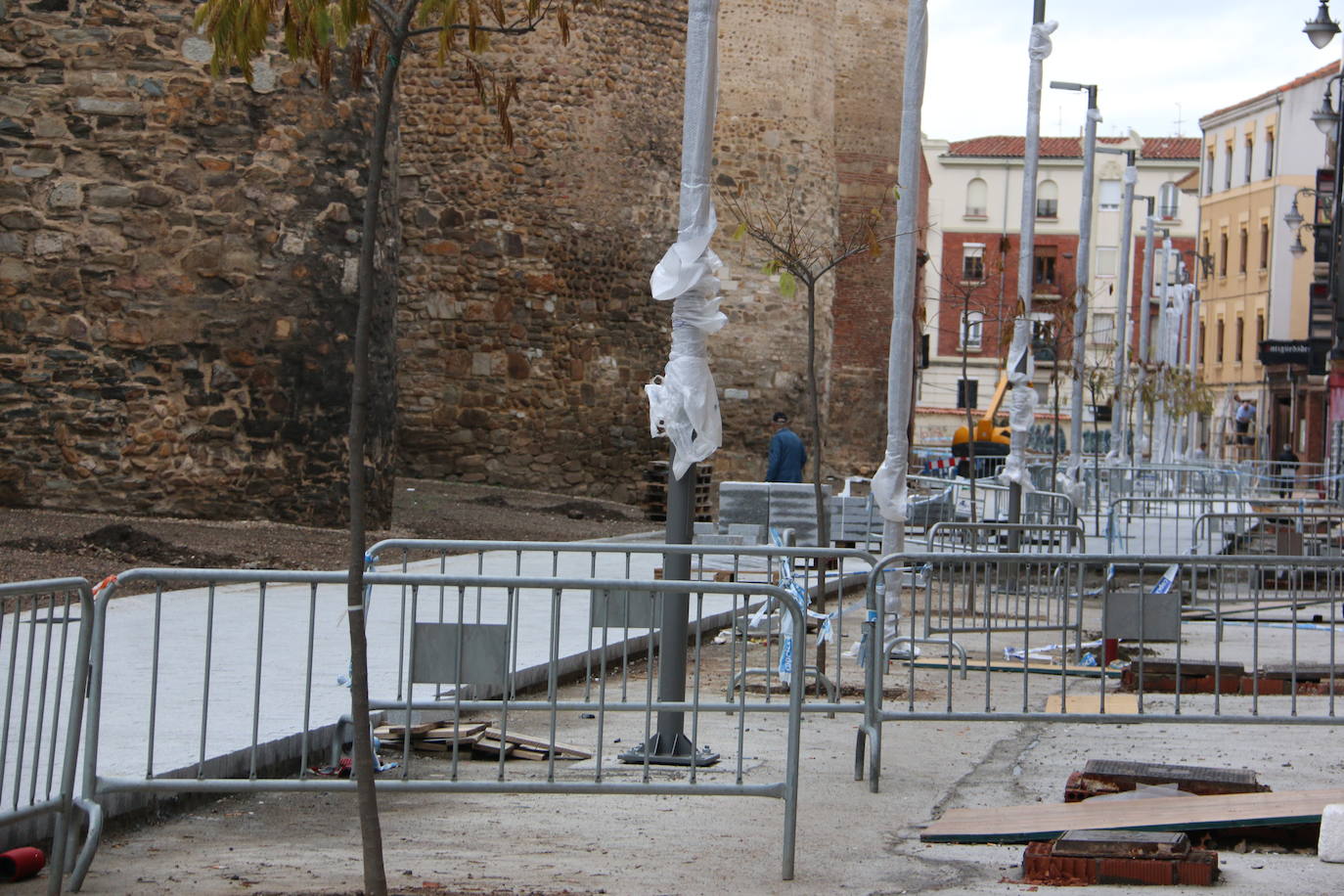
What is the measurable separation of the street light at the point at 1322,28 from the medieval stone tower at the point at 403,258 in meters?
7.67

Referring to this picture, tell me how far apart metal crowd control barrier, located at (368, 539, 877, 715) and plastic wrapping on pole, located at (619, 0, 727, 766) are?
0.25m

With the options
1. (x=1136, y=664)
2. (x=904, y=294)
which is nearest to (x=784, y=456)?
(x=904, y=294)

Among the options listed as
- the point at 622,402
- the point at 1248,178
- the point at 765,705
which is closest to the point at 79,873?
the point at 765,705

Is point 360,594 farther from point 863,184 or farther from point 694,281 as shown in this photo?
point 863,184

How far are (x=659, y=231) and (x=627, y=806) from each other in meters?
16.8

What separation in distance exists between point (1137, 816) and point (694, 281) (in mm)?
2851

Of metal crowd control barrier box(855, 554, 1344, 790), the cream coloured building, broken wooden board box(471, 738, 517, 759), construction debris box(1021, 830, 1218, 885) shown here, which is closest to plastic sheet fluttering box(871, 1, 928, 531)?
metal crowd control barrier box(855, 554, 1344, 790)

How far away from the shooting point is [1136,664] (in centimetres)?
1047

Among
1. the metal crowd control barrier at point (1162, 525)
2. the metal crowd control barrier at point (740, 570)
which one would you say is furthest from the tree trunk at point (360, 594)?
the metal crowd control barrier at point (1162, 525)

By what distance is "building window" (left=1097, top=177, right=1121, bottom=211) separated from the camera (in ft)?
278

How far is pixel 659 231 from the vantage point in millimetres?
22922

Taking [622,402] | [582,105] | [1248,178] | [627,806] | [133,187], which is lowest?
[627,806]

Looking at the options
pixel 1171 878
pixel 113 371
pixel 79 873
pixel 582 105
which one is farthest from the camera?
pixel 582 105

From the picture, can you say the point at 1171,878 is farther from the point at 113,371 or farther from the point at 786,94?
the point at 786,94
